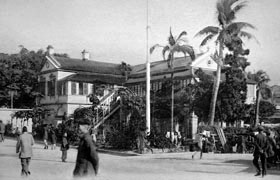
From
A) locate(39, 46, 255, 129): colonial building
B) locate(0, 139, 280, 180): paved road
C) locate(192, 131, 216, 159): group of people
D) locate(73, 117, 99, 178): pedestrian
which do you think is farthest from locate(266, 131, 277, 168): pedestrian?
locate(39, 46, 255, 129): colonial building

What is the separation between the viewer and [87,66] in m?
Answer: 31.5

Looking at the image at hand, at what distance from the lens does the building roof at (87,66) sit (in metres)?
29.2

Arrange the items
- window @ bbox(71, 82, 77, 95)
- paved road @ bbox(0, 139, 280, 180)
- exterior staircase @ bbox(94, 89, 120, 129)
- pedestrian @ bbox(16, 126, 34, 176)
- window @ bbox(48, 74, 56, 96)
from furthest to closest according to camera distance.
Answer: window @ bbox(71, 82, 77, 95) < window @ bbox(48, 74, 56, 96) < exterior staircase @ bbox(94, 89, 120, 129) < paved road @ bbox(0, 139, 280, 180) < pedestrian @ bbox(16, 126, 34, 176)

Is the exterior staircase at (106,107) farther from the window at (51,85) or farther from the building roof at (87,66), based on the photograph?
the window at (51,85)

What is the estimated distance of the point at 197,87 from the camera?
949 inches

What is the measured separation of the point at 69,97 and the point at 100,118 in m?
6.68

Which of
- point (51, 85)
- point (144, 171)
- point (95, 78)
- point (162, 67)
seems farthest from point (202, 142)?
point (51, 85)

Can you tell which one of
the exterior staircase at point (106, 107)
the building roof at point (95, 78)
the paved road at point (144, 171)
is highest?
the building roof at point (95, 78)

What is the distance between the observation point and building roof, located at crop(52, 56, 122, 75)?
2920 centimetres

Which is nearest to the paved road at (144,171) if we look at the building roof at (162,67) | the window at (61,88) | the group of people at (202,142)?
the group of people at (202,142)

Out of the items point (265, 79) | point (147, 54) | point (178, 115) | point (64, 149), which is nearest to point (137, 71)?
point (178, 115)

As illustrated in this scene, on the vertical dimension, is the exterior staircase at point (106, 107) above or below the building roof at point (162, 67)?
below

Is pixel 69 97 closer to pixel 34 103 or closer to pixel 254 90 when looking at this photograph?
pixel 34 103

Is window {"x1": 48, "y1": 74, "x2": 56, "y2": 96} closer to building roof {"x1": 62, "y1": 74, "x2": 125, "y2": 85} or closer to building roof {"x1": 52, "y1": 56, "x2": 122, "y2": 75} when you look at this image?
building roof {"x1": 62, "y1": 74, "x2": 125, "y2": 85}
